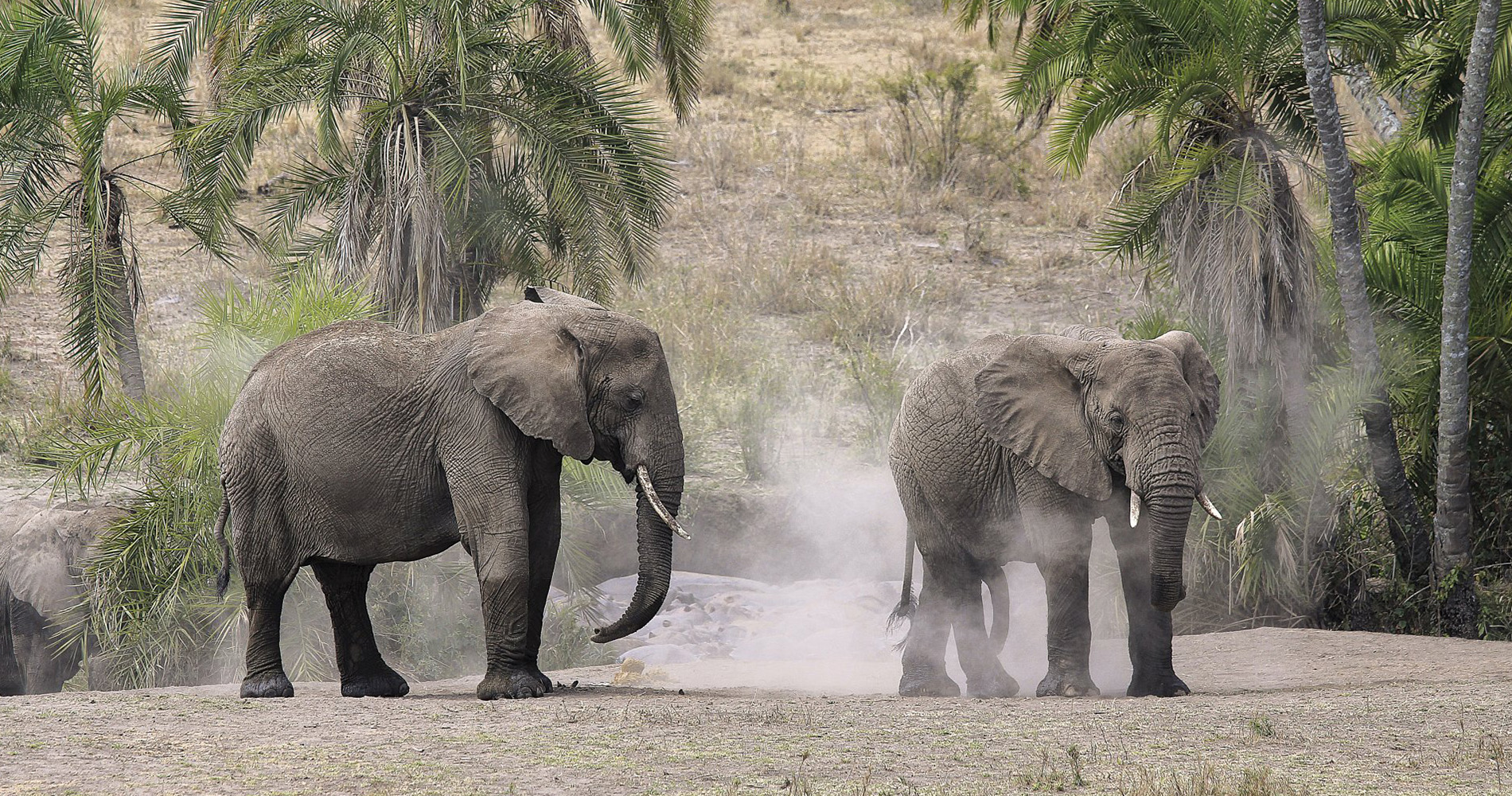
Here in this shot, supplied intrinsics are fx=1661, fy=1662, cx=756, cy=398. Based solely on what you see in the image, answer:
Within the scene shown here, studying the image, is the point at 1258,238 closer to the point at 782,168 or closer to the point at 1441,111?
the point at 1441,111

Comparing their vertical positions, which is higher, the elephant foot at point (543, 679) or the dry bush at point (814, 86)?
the dry bush at point (814, 86)

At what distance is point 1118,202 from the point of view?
46.2 ft

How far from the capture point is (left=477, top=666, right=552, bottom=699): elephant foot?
854 centimetres

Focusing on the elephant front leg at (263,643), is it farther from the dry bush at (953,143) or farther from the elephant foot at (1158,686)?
the dry bush at (953,143)

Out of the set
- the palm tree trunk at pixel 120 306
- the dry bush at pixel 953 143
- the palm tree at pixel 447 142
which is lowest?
the palm tree trunk at pixel 120 306

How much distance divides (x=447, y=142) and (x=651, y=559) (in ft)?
20.7

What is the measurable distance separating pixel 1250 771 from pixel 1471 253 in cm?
683

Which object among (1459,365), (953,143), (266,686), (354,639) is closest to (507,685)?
(354,639)

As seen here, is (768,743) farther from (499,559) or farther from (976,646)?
(976,646)

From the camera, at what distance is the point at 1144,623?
8719 mm

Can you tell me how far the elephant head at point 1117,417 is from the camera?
8.02 meters

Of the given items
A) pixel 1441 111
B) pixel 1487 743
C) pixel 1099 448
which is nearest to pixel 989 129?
pixel 1441 111

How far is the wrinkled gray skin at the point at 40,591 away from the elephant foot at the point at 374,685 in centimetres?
429

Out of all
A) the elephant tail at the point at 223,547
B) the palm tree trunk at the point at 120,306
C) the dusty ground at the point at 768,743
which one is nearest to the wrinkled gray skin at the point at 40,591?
the palm tree trunk at the point at 120,306
